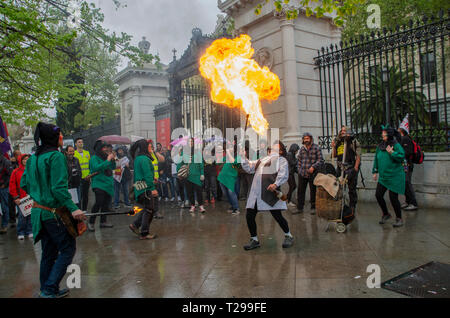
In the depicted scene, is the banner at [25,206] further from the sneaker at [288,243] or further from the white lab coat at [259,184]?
the sneaker at [288,243]

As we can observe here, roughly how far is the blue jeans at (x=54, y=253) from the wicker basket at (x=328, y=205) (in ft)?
14.5

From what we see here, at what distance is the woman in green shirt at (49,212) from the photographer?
3818mm

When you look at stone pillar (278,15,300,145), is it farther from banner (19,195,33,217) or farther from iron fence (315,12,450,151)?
banner (19,195,33,217)

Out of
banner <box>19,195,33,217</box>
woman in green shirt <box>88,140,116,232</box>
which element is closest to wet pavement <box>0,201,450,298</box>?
woman in green shirt <box>88,140,116,232</box>

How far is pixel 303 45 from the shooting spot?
36.3ft

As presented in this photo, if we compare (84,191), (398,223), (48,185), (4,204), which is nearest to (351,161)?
(398,223)

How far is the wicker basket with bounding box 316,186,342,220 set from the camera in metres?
6.45

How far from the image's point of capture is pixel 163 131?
61.8 ft

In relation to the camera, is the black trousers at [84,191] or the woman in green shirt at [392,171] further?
the black trousers at [84,191]

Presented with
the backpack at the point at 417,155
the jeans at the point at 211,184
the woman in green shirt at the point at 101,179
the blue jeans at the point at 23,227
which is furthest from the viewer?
the jeans at the point at 211,184

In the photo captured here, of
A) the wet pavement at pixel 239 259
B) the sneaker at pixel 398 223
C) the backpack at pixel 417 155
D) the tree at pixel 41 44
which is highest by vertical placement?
the tree at pixel 41 44

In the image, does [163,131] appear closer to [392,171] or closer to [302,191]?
[302,191]

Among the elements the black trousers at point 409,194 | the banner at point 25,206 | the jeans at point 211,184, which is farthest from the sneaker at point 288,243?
the jeans at point 211,184
